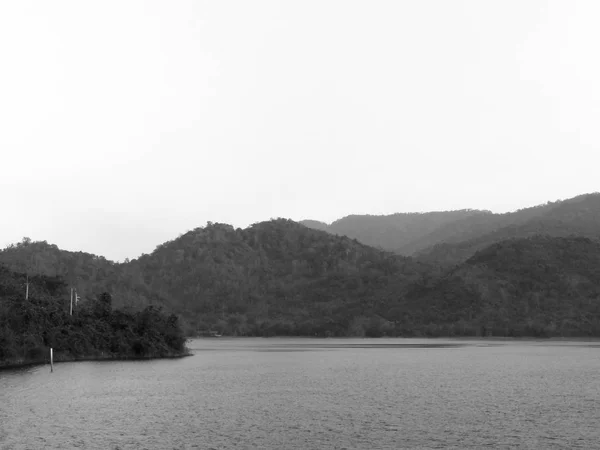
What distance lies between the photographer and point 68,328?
440ft

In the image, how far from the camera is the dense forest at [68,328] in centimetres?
12181

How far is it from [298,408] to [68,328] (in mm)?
80633

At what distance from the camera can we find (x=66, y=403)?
226ft

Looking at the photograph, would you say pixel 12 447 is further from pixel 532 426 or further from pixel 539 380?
pixel 539 380

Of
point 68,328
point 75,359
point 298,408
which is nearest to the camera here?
point 298,408

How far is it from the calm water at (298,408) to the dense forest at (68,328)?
11.6 metres

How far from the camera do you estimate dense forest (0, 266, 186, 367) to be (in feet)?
400

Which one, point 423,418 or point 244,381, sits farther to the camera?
point 244,381

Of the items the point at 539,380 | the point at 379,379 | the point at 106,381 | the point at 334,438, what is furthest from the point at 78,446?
the point at 539,380

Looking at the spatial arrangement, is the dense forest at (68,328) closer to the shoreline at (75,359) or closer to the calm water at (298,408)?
the shoreline at (75,359)

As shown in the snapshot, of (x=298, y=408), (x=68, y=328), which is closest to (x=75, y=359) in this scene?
(x=68, y=328)

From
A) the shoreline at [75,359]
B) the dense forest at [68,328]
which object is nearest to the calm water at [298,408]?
the shoreline at [75,359]

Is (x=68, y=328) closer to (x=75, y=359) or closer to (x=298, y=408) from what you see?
(x=75, y=359)

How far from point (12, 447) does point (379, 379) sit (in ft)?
209
